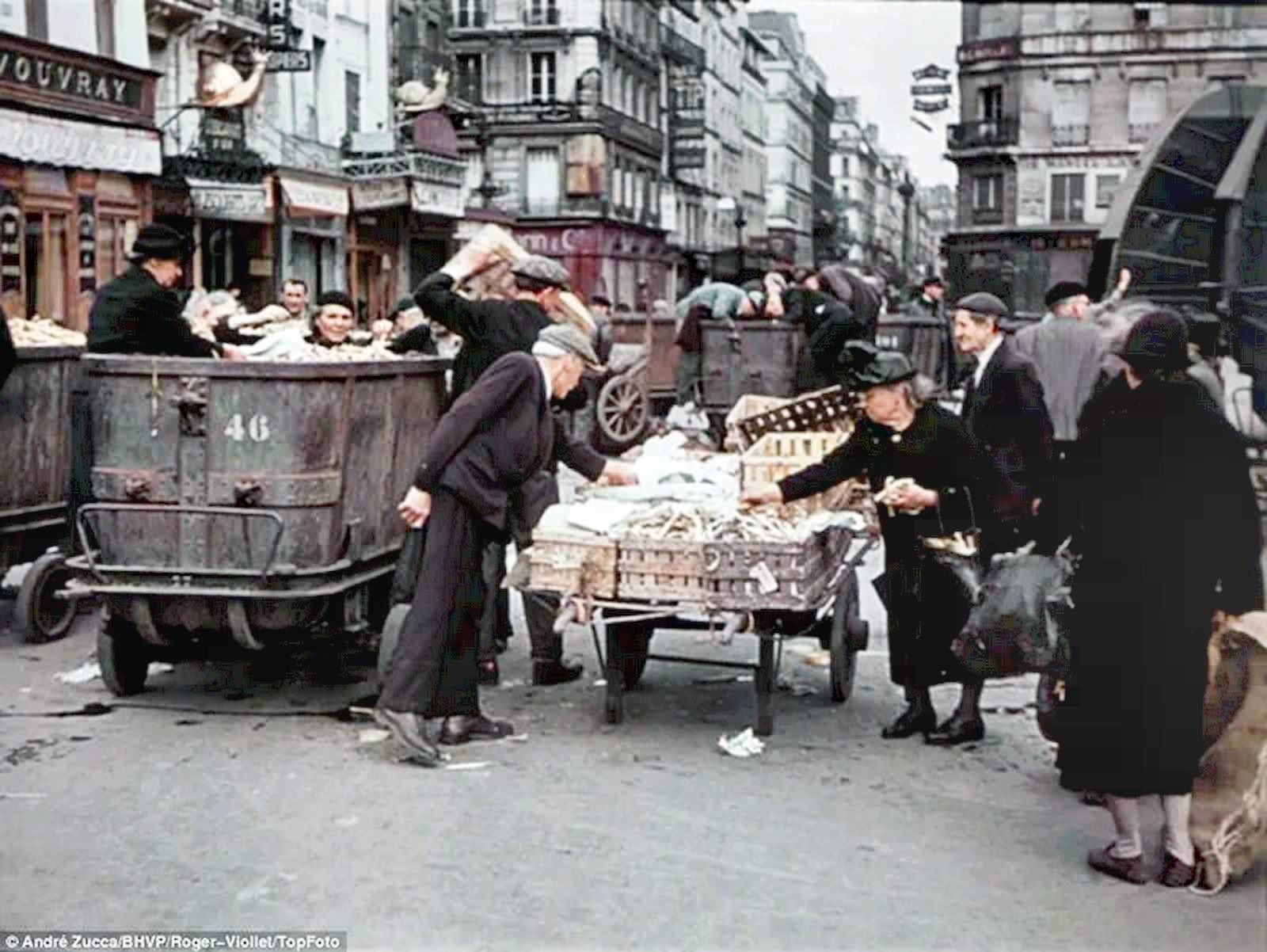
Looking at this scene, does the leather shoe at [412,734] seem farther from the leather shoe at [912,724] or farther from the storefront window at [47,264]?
the storefront window at [47,264]

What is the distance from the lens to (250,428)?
7.76m

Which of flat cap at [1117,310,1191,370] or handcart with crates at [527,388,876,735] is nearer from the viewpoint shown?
flat cap at [1117,310,1191,370]

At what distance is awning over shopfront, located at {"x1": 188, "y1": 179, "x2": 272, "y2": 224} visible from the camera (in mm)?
27938

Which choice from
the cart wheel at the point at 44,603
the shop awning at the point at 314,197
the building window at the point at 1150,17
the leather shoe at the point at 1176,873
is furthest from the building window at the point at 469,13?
the leather shoe at the point at 1176,873

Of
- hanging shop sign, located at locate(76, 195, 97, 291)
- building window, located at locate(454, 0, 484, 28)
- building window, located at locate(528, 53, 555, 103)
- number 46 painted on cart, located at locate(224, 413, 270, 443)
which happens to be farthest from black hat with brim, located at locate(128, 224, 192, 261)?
building window, located at locate(528, 53, 555, 103)

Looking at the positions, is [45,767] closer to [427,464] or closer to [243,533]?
[243,533]

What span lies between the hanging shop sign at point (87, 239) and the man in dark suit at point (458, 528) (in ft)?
58.8

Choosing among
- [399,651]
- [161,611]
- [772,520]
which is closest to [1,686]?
[161,611]

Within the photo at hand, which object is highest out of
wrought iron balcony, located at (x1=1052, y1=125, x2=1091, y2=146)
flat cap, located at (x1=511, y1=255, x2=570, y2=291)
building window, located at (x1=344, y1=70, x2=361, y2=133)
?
building window, located at (x1=344, y1=70, x2=361, y2=133)

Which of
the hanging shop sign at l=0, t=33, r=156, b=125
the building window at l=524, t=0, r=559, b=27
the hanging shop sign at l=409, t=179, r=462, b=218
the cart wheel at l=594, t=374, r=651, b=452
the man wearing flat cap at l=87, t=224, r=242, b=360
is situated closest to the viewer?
the man wearing flat cap at l=87, t=224, r=242, b=360

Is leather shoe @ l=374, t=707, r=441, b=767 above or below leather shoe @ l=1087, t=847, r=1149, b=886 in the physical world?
above

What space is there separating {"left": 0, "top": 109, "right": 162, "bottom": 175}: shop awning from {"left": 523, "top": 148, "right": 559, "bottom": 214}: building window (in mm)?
21616

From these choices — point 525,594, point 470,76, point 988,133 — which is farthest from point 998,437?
point 470,76

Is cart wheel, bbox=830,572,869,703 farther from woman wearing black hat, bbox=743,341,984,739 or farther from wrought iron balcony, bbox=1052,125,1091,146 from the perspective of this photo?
wrought iron balcony, bbox=1052,125,1091,146
